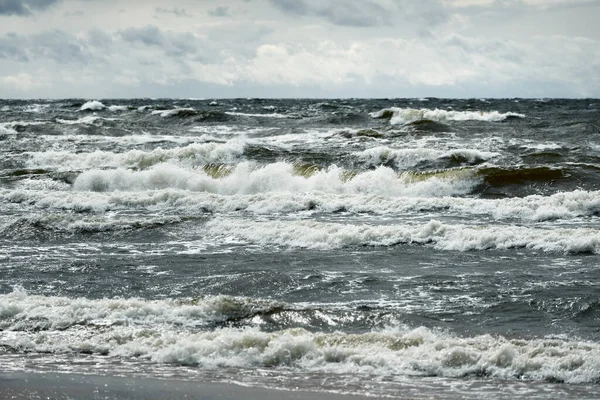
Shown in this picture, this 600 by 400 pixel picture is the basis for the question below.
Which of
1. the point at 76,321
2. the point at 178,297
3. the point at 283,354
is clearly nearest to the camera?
the point at 283,354

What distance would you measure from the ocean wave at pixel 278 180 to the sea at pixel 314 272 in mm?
72

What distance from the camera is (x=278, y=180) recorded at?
23.4 meters

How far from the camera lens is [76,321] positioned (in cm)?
969

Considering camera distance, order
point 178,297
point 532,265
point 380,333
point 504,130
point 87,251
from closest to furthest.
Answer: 1. point 380,333
2. point 178,297
3. point 532,265
4. point 87,251
5. point 504,130

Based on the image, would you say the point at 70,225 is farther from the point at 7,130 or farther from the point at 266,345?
the point at 7,130

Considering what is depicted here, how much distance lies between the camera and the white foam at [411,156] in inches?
1035

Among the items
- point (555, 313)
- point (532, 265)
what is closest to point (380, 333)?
point (555, 313)

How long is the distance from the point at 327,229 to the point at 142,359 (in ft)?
23.8

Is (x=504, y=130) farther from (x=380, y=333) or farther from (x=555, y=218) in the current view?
(x=380, y=333)

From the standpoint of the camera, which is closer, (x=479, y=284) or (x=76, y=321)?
(x=76, y=321)

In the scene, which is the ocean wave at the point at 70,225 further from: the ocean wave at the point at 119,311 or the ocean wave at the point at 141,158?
the ocean wave at the point at 141,158

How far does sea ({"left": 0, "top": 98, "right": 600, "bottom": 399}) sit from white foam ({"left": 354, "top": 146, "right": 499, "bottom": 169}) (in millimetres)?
70

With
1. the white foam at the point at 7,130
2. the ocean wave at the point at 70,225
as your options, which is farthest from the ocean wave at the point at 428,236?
the white foam at the point at 7,130

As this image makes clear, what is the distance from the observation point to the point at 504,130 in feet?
130
